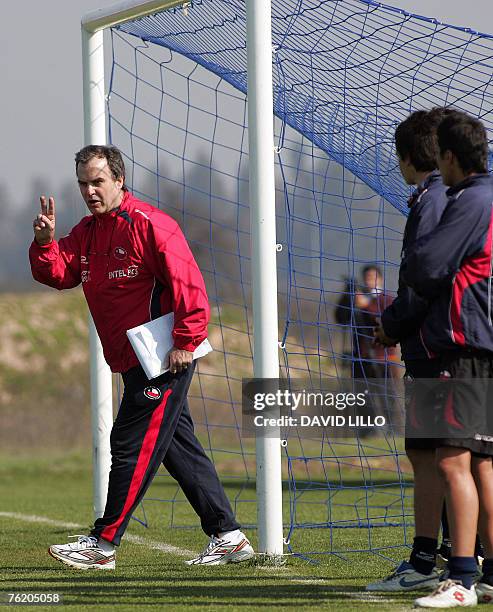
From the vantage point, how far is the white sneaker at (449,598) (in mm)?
4172

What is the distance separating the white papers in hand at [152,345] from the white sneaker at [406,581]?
1.43 m

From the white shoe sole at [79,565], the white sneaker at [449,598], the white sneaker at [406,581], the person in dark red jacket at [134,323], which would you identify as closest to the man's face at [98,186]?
the person in dark red jacket at [134,323]

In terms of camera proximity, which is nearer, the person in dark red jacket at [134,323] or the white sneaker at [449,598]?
the white sneaker at [449,598]

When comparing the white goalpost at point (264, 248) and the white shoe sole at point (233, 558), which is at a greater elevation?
the white goalpost at point (264, 248)

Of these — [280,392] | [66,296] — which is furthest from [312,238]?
[66,296]

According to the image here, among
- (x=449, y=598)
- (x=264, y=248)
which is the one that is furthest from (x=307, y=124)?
(x=449, y=598)

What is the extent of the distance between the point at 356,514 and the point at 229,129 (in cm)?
302

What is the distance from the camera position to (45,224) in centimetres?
562

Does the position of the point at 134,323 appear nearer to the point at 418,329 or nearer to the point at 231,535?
the point at 231,535

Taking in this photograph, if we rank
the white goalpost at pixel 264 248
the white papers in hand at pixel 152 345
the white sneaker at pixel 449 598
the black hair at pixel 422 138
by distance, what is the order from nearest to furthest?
the white sneaker at pixel 449 598, the black hair at pixel 422 138, the white papers in hand at pixel 152 345, the white goalpost at pixel 264 248

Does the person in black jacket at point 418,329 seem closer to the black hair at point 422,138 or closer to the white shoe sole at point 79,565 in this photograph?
the black hair at point 422,138

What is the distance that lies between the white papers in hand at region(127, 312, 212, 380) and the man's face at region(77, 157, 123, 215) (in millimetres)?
641

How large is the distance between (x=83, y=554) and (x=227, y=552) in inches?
29.2

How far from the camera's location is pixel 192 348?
17.8ft
